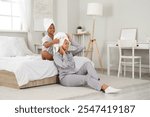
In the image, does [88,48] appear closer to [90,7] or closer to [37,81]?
[90,7]

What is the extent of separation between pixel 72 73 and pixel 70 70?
0.06 metres

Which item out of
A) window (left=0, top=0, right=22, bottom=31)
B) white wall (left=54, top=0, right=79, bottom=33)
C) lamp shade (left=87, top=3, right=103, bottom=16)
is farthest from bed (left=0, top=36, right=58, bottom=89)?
white wall (left=54, top=0, right=79, bottom=33)

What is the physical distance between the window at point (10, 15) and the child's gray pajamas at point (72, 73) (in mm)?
2707

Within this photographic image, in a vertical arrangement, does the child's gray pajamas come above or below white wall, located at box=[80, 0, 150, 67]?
below

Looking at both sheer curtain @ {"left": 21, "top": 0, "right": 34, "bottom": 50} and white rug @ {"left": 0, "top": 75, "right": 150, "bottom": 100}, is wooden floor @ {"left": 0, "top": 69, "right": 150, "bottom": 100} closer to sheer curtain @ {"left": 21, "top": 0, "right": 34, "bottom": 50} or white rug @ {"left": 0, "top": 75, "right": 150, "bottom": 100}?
white rug @ {"left": 0, "top": 75, "right": 150, "bottom": 100}

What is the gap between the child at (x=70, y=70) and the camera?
4311 millimetres

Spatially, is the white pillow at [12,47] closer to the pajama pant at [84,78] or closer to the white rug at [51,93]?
the white rug at [51,93]

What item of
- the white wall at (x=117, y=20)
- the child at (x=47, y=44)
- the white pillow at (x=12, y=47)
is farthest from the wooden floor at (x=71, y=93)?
the white wall at (x=117, y=20)

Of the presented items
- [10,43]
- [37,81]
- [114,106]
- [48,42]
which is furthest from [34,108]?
[10,43]

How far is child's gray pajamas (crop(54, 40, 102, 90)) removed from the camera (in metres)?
4.32

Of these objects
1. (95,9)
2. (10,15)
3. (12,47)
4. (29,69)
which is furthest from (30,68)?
(95,9)

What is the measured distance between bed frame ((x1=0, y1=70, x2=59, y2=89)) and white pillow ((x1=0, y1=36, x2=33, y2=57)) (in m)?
1.38

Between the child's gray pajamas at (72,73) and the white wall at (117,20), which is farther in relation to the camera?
the white wall at (117,20)

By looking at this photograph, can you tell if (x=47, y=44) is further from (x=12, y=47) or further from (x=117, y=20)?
(x=117, y=20)
